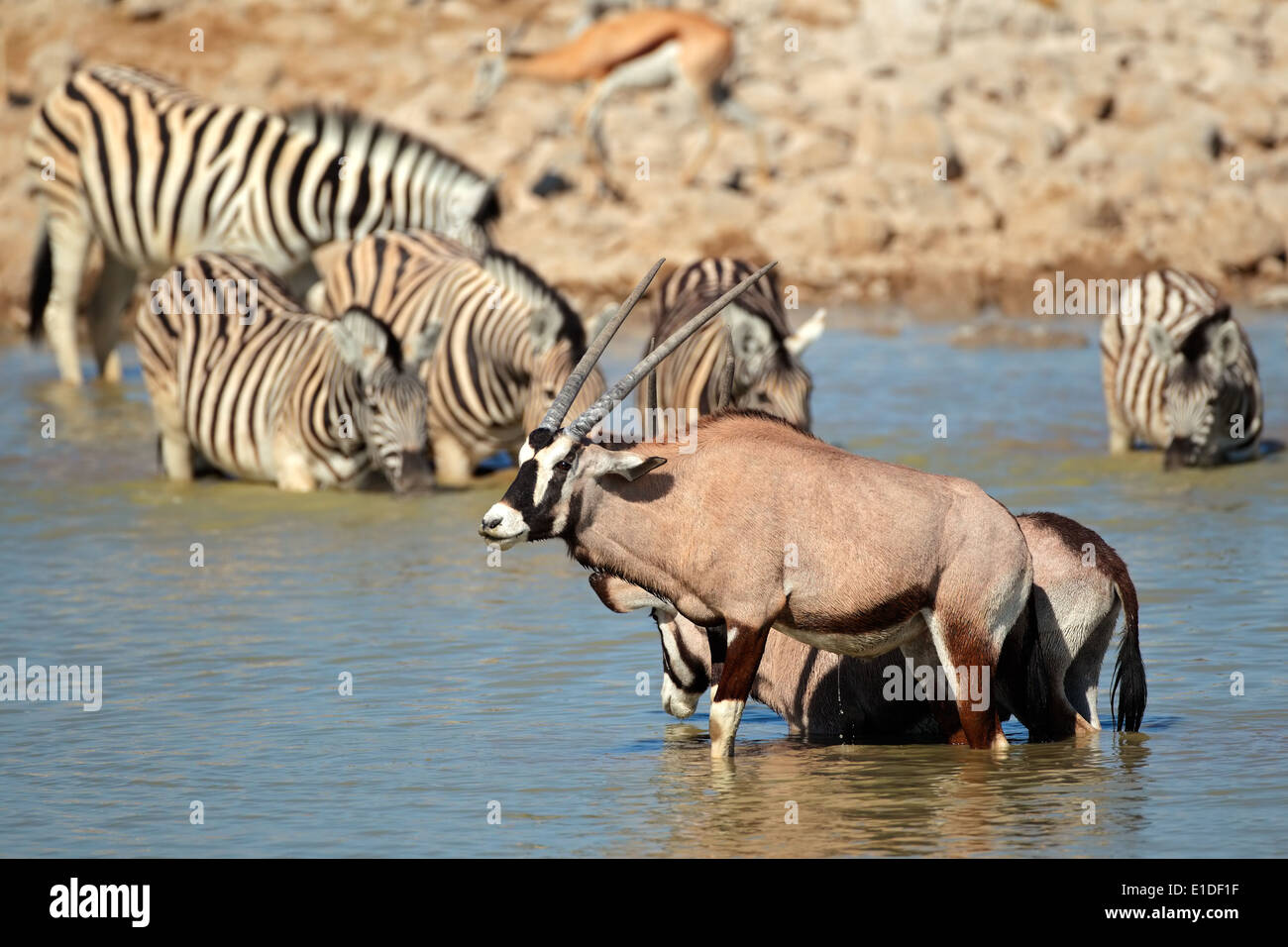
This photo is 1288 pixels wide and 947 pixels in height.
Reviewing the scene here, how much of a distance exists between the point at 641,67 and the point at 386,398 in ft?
45.1

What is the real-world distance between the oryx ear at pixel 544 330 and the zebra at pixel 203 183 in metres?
3.82

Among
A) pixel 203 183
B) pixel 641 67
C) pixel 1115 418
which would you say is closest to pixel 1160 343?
pixel 1115 418

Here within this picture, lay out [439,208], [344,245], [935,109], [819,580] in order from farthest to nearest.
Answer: [935,109]
[344,245]
[439,208]
[819,580]

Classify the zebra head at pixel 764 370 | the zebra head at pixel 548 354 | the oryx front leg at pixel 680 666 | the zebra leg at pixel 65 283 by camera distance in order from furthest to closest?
1. the zebra leg at pixel 65 283
2. the zebra head at pixel 548 354
3. the zebra head at pixel 764 370
4. the oryx front leg at pixel 680 666

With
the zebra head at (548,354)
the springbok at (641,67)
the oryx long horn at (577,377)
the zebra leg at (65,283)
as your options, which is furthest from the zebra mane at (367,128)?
the oryx long horn at (577,377)

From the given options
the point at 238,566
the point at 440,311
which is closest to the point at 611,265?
the point at 440,311

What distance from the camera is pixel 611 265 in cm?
2473

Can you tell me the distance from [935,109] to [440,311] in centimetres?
1307

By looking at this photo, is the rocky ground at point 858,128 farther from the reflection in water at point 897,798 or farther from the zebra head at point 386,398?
the reflection in water at point 897,798

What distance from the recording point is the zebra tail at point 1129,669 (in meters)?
7.99

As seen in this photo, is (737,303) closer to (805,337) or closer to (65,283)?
(805,337)

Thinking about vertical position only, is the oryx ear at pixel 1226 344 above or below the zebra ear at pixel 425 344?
below

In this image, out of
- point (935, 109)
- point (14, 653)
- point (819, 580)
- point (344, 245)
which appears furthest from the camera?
point (935, 109)
